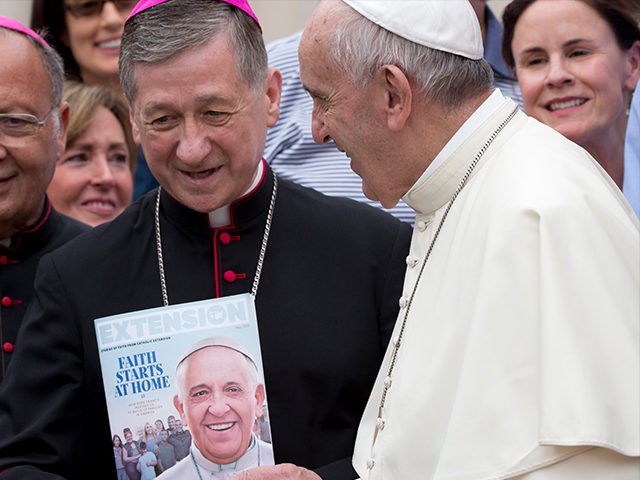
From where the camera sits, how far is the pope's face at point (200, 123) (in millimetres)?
2814

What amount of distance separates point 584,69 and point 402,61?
1686 millimetres

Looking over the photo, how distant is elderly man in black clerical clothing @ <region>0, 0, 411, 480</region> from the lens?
2832mm

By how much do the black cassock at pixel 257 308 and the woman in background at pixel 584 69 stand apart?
1141mm

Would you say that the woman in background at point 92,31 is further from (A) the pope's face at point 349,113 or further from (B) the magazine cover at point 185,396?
(A) the pope's face at point 349,113

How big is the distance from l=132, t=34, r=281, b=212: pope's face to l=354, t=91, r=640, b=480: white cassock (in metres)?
0.64

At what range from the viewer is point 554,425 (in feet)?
6.76

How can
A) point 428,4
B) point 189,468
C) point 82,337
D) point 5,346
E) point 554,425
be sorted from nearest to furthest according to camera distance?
point 554,425 < point 428,4 < point 189,468 < point 82,337 < point 5,346

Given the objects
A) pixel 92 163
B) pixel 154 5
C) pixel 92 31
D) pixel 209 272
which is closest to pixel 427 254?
pixel 209 272

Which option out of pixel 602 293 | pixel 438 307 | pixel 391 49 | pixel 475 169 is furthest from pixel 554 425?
pixel 391 49

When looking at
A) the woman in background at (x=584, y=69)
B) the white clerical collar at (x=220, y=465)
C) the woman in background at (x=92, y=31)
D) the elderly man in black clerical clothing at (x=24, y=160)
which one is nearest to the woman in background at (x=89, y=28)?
the woman in background at (x=92, y=31)

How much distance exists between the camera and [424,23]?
248 cm

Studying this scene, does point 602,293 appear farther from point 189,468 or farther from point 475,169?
point 189,468

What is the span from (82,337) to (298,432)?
1.95 ft

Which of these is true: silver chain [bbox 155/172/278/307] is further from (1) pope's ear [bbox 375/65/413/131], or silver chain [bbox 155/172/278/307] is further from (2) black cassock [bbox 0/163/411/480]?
(1) pope's ear [bbox 375/65/413/131]
